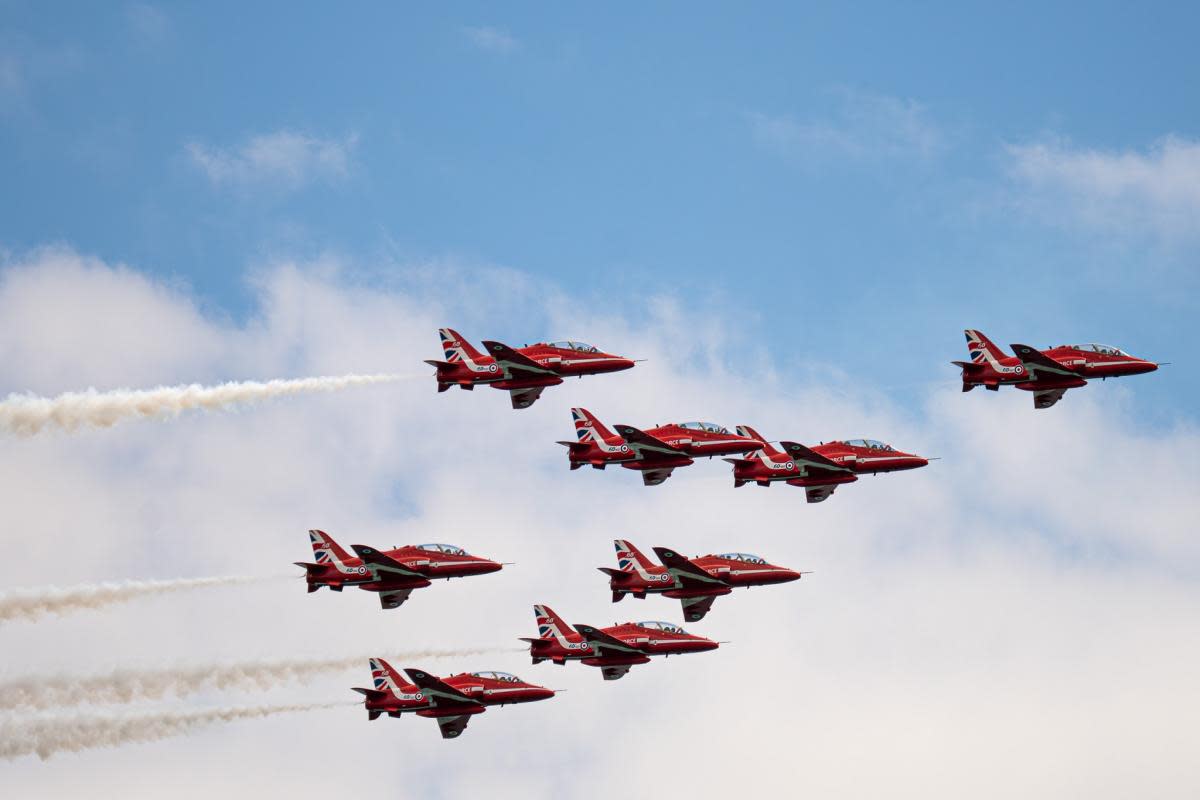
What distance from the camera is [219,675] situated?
12294cm

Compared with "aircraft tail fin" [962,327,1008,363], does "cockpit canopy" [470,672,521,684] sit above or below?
below

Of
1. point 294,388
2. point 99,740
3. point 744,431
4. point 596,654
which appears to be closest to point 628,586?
point 596,654

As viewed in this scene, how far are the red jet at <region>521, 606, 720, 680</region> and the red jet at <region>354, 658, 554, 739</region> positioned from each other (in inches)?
97.3

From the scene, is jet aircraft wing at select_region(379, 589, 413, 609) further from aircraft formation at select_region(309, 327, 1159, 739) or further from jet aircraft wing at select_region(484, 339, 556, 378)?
jet aircraft wing at select_region(484, 339, 556, 378)

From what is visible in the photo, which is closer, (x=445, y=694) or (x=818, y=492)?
(x=445, y=694)

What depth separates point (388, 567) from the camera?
4938 inches

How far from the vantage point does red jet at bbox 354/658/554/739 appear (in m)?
125

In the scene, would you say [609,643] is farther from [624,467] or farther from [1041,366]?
[1041,366]

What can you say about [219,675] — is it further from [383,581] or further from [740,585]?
[740,585]

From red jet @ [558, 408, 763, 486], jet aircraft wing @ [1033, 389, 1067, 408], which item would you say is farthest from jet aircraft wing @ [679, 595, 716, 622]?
jet aircraft wing @ [1033, 389, 1067, 408]

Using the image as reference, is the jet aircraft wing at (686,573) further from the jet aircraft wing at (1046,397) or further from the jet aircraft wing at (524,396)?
the jet aircraft wing at (1046,397)

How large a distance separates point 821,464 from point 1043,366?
1580cm

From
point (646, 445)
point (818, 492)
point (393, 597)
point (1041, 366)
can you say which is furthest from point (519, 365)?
point (1041, 366)

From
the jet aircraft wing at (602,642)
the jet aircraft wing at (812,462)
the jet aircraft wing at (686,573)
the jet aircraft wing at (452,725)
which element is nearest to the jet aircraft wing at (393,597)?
the jet aircraft wing at (452,725)
